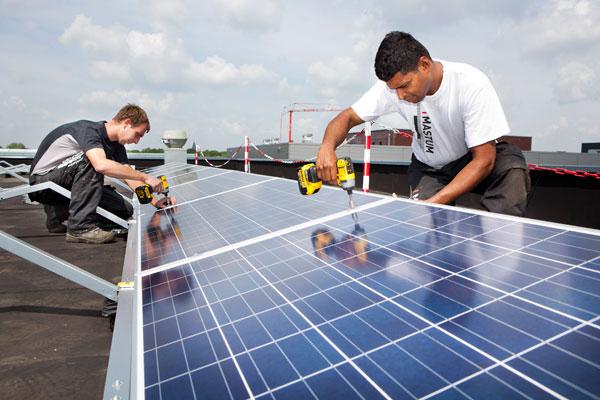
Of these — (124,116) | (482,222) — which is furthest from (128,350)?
(124,116)

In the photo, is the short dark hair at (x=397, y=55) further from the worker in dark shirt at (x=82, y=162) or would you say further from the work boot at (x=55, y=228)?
the work boot at (x=55, y=228)

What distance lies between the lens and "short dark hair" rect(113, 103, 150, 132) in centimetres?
518

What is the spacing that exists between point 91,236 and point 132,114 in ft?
5.66

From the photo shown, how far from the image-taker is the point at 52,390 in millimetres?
1975

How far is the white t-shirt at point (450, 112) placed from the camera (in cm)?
320

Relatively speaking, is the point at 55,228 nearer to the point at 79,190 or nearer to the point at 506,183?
the point at 79,190

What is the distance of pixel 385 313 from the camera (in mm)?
1199

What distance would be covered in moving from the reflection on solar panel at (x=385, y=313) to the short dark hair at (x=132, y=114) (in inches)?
141

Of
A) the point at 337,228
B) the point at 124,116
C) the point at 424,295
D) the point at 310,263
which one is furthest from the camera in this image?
the point at 124,116

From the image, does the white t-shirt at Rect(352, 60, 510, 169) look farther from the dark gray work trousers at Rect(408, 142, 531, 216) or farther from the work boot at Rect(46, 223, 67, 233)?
the work boot at Rect(46, 223, 67, 233)

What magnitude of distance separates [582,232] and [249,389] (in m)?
1.50

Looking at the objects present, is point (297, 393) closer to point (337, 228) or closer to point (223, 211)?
point (337, 228)

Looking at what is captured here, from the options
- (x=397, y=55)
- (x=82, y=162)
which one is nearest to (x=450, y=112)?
(x=397, y=55)

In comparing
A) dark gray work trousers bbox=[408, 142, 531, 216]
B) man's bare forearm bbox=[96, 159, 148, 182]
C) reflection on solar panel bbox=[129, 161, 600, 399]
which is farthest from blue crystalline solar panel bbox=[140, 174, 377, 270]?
dark gray work trousers bbox=[408, 142, 531, 216]
